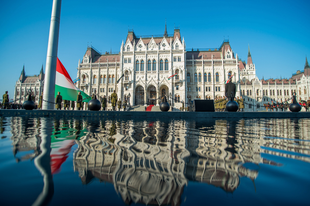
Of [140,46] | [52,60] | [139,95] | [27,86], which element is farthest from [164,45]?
[27,86]

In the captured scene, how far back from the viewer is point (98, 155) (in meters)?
1.54

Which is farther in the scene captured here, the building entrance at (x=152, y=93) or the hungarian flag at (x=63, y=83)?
the building entrance at (x=152, y=93)

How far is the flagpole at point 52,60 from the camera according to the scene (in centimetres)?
1109

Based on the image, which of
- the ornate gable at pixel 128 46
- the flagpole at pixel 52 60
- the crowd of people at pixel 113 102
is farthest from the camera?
the ornate gable at pixel 128 46

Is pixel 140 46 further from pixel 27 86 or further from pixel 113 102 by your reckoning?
pixel 27 86

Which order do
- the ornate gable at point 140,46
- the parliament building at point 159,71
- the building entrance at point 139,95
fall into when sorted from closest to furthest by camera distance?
the parliament building at point 159,71 < the building entrance at point 139,95 < the ornate gable at point 140,46

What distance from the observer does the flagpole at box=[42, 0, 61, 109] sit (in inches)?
437

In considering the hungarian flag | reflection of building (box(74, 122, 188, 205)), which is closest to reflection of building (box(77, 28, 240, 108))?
the hungarian flag

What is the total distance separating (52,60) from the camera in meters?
11.5

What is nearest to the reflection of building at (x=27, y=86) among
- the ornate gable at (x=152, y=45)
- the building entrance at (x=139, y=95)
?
the building entrance at (x=139, y=95)

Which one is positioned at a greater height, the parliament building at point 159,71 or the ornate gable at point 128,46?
the ornate gable at point 128,46

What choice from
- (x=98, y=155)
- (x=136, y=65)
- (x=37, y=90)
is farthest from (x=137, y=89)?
(x=37, y=90)

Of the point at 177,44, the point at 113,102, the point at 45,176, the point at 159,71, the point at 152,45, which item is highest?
the point at 177,44

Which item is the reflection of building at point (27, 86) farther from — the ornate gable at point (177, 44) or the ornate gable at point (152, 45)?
the ornate gable at point (177, 44)
